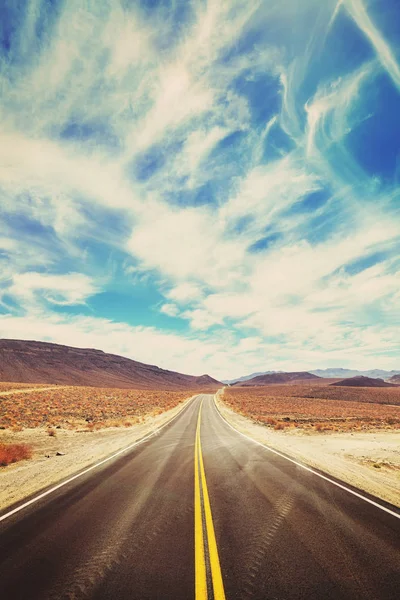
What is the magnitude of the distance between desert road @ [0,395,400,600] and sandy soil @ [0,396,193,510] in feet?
3.74

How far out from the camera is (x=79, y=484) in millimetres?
8742

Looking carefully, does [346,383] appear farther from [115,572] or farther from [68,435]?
[115,572]

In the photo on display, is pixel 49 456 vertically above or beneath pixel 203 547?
beneath

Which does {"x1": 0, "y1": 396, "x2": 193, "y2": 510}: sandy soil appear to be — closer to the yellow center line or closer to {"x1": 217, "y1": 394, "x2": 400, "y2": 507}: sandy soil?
the yellow center line

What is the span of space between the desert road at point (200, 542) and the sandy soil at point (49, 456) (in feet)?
3.74

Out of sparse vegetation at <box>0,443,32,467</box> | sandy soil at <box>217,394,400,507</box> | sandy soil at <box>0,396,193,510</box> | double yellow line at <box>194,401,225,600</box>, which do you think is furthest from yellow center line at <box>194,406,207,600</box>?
sparse vegetation at <box>0,443,32,467</box>

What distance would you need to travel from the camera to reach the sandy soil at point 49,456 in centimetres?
853

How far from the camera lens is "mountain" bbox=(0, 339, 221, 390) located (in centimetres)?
12012

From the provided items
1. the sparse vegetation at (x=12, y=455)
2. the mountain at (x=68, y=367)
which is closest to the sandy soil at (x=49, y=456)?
the sparse vegetation at (x=12, y=455)

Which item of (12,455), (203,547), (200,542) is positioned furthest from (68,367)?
(203,547)

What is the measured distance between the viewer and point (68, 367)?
463ft

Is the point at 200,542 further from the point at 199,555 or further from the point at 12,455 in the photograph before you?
the point at 12,455

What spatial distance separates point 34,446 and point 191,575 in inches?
597

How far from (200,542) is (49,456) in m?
11.3
